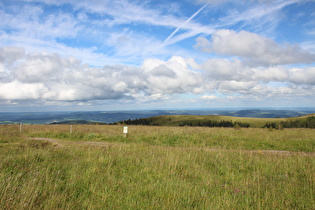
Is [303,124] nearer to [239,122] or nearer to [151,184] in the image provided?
[239,122]

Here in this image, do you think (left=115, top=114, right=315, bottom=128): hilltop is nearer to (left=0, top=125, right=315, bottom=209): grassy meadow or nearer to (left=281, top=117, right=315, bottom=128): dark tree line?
(left=281, top=117, right=315, bottom=128): dark tree line

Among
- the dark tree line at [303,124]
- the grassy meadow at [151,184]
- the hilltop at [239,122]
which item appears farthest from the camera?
the hilltop at [239,122]

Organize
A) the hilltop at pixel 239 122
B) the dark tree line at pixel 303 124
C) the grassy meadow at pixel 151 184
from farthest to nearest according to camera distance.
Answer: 1. the hilltop at pixel 239 122
2. the dark tree line at pixel 303 124
3. the grassy meadow at pixel 151 184

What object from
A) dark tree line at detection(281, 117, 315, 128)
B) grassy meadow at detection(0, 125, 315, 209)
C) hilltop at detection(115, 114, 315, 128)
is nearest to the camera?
grassy meadow at detection(0, 125, 315, 209)

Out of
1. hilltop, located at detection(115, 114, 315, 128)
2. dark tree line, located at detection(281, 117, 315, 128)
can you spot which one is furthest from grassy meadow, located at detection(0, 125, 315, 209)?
dark tree line, located at detection(281, 117, 315, 128)

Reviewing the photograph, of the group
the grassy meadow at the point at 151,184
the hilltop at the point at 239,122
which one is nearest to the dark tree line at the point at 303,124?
the hilltop at the point at 239,122

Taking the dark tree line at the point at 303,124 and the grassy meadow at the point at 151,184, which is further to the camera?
the dark tree line at the point at 303,124

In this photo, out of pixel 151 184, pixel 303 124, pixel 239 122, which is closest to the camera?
pixel 151 184

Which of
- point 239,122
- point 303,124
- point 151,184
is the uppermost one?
point 151,184

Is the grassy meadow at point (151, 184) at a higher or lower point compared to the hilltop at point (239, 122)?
higher

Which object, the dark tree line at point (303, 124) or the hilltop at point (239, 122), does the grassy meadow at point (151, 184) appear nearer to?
the hilltop at point (239, 122)

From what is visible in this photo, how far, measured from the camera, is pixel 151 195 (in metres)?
6.04

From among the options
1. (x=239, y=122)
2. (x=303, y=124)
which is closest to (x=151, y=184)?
(x=303, y=124)

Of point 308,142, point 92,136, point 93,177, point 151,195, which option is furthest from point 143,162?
point 308,142
